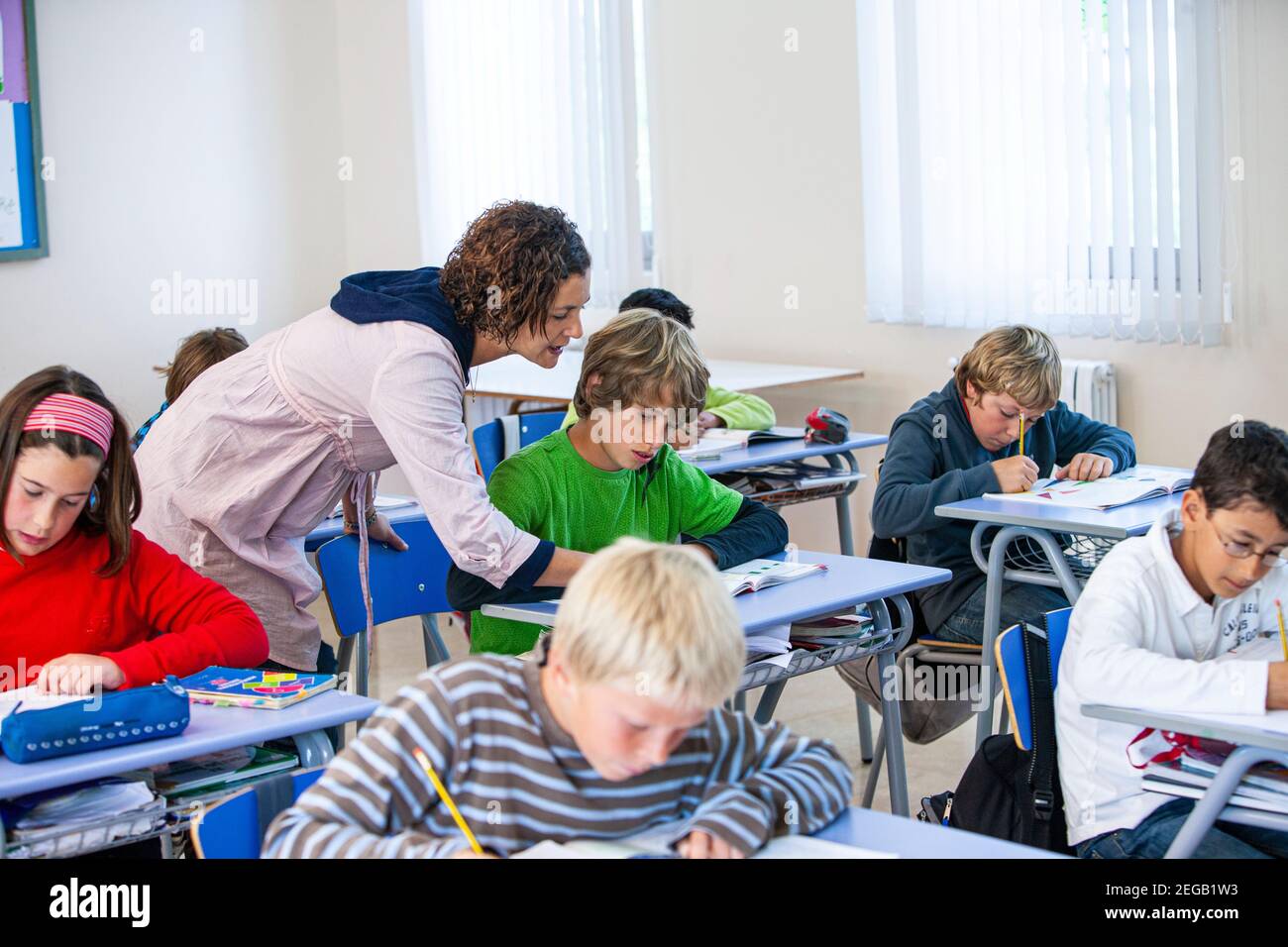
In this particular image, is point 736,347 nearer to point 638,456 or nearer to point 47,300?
point 47,300

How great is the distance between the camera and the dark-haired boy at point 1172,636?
1894 mm

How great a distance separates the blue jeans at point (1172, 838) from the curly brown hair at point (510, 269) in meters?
1.13

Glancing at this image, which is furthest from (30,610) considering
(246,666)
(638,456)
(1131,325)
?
(1131,325)

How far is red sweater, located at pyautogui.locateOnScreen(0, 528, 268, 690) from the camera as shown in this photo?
2.03m

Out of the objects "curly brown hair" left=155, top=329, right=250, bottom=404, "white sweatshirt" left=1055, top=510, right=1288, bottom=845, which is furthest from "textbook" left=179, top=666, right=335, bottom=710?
"curly brown hair" left=155, top=329, right=250, bottom=404

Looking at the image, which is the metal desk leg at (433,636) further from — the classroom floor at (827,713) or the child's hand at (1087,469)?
the child's hand at (1087,469)

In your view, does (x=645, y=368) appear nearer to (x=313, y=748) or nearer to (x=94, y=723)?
(x=313, y=748)

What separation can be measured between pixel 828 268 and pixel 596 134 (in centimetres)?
129

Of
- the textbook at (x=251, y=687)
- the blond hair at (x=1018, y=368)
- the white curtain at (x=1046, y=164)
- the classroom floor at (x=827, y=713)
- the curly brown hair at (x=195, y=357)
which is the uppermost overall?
the white curtain at (x=1046, y=164)

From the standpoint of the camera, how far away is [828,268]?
533 centimetres

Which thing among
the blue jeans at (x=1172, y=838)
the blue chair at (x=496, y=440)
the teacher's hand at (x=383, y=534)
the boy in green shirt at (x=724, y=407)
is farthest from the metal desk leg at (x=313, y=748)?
the boy in green shirt at (x=724, y=407)

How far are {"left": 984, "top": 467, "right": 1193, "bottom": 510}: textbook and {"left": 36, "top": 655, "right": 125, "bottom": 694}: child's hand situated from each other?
6.39 feet
